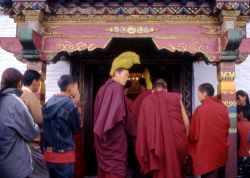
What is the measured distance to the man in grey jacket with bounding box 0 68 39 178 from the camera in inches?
155

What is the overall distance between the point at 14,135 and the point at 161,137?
2.08 m

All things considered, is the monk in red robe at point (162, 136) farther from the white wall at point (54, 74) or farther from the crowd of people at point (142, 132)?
the white wall at point (54, 74)

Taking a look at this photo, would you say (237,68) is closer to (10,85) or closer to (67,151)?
(67,151)

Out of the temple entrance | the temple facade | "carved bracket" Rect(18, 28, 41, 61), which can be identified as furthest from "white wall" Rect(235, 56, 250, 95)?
"carved bracket" Rect(18, 28, 41, 61)

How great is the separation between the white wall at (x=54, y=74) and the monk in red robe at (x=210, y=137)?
3.01 meters

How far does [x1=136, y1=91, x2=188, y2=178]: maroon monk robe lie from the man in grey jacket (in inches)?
70.3

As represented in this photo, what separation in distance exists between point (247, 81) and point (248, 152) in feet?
7.01

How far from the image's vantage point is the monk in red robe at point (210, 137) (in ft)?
18.1

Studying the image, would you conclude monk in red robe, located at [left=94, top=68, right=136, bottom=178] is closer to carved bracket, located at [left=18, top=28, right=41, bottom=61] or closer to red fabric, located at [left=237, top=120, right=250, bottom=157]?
carved bracket, located at [left=18, top=28, right=41, bottom=61]

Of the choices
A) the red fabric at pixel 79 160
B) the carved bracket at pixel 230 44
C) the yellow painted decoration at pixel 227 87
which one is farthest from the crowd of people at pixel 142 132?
the red fabric at pixel 79 160

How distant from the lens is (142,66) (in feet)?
26.1

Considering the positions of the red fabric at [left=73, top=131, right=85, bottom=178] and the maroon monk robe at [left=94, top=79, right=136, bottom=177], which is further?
the red fabric at [left=73, top=131, right=85, bottom=178]

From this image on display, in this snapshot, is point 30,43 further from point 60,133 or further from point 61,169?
point 61,169

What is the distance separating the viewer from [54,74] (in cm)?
798
